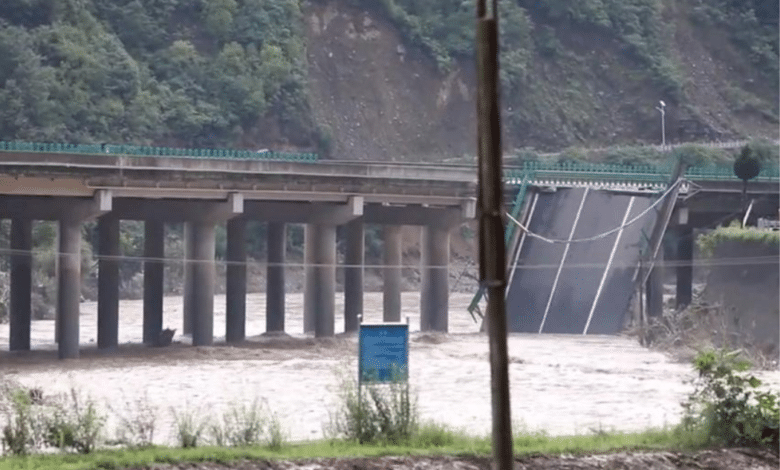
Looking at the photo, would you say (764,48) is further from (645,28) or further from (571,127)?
(571,127)

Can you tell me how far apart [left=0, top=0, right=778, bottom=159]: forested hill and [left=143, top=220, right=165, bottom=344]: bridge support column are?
28.8 meters

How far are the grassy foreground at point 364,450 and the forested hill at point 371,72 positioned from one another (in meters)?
62.7

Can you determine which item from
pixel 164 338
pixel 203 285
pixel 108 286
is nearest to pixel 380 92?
pixel 164 338

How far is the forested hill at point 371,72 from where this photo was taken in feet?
291

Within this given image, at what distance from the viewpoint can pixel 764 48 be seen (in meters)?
120

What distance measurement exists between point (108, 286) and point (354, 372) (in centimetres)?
1918

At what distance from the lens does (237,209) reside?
49.5m

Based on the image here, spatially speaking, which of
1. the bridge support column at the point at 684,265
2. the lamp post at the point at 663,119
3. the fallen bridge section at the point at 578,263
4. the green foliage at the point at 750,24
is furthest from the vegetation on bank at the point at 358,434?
the green foliage at the point at 750,24

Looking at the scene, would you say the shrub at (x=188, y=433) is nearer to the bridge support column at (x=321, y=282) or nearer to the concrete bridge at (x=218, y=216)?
the concrete bridge at (x=218, y=216)

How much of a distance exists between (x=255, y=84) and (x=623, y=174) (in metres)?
39.4

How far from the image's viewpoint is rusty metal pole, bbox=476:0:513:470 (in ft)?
30.0

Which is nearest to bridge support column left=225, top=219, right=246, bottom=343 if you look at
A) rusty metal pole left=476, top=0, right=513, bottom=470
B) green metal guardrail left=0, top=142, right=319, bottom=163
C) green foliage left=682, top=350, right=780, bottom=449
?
green metal guardrail left=0, top=142, right=319, bottom=163

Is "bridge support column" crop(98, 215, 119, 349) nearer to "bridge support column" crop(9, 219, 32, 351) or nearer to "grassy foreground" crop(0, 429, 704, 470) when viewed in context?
"bridge support column" crop(9, 219, 32, 351)

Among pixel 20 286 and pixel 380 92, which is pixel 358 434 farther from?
pixel 380 92
